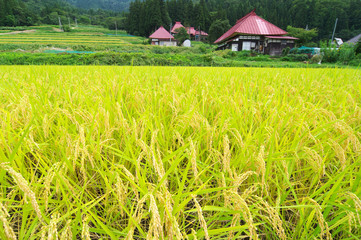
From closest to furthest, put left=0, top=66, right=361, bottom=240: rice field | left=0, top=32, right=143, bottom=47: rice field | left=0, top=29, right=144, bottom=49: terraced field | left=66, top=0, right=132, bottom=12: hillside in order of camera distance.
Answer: left=0, top=66, right=361, bottom=240: rice field < left=0, top=29, right=144, bottom=49: terraced field < left=0, top=32, right=143, bottom=47: rice field < left=66, top=0, right=132, bottom=12: hillside

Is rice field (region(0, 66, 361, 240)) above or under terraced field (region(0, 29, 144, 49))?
under

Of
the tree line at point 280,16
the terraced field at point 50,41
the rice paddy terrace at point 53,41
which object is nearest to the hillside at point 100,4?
the tree line at point 280,16

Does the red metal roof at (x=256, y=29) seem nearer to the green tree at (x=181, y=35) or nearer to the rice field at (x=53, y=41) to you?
the green tree at (x=181, y=35)

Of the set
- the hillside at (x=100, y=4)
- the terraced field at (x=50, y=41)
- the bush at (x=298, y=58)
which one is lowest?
the bush at (x=298, y=58)

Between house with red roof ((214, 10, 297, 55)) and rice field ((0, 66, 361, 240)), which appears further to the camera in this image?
house with red roof ((214, 10, 297, 55))

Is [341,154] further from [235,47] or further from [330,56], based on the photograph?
[235,47]

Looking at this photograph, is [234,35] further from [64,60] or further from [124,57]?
[64,60]

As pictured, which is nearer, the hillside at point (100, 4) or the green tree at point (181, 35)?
the green tree at point (181, 35)

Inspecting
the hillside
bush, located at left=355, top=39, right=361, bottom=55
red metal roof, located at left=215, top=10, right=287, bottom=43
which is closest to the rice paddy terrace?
red metal roof, located at left=215, top=10, right=287, bottom=43

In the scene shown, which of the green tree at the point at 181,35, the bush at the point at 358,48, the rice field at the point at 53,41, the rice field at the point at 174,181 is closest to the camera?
the rice field at the point at 174,181

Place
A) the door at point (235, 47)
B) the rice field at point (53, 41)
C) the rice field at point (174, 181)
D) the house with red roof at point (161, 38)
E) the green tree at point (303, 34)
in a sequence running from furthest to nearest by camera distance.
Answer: the house with red roof at point (161, 38)
the green tree at point (303, 34)
the rice field at point (53, 41)
the door at point (235, 47)
the rice field at point (174, 181)

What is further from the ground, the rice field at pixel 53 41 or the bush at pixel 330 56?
the rice field at pixel 53 41

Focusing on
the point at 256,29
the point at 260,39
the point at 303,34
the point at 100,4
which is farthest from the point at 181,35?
the point at 100,4

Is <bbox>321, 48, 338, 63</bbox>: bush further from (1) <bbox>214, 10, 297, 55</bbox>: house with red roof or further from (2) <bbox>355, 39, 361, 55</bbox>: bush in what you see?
(1) <bbox>214, 10, 297, 55</bbox>: house with red roof
